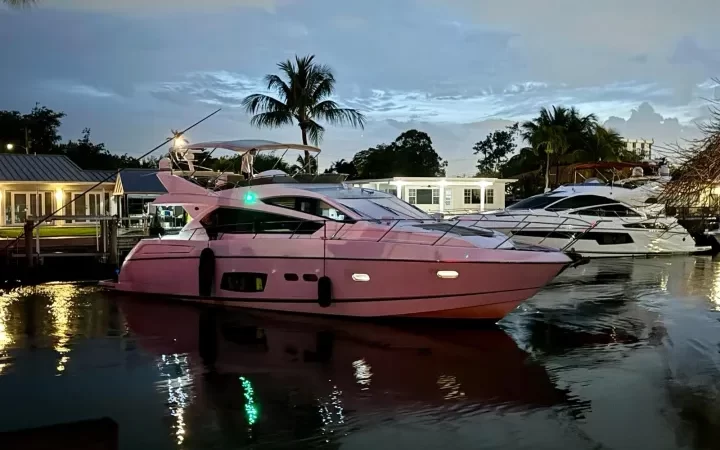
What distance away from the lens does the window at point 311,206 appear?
38.3 feet

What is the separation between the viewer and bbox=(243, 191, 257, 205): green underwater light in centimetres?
1245

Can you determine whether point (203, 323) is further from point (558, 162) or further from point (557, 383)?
point (558, 162)

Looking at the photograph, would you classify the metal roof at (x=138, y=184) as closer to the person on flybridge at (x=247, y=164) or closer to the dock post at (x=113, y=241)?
the dock post at (x=113, y=241)

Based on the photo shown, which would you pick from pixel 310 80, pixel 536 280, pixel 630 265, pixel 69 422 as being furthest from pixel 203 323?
pixel 310 80

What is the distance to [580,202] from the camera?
21391 mm

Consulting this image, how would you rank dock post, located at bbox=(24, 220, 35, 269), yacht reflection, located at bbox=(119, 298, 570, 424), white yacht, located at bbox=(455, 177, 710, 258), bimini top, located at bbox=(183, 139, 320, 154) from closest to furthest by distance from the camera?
yacht reflection, located at bbox=(119, 298, 570, 424), bimini top, located at bbox=(183, 139, 320, 154), dock post, located at bbox=(24, 220, 35, 269), white yacht, located at bbox=(455, 177, 710, 258)

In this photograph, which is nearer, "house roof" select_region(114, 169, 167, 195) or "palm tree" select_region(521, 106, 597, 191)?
"house roof" select_region(114, 169, 167, 195)

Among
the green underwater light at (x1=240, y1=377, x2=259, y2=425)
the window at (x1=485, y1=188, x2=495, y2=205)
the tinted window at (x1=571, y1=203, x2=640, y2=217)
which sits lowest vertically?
the green underwater light at (x1=240, y1=377, x2=259, y2=425)

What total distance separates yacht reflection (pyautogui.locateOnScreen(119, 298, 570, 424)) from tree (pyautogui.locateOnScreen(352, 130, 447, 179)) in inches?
1545

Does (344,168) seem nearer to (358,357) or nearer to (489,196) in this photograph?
(489,196)

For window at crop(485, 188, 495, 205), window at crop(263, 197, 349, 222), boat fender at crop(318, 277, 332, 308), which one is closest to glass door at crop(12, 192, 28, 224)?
window at crop(485, 188, 495, 205)

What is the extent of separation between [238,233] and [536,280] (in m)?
5.56

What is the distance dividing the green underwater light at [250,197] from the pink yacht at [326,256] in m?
0.02

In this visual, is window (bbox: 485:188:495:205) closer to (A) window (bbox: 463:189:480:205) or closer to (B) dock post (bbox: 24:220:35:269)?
(A) window (bbox: 463:189:480:205)
